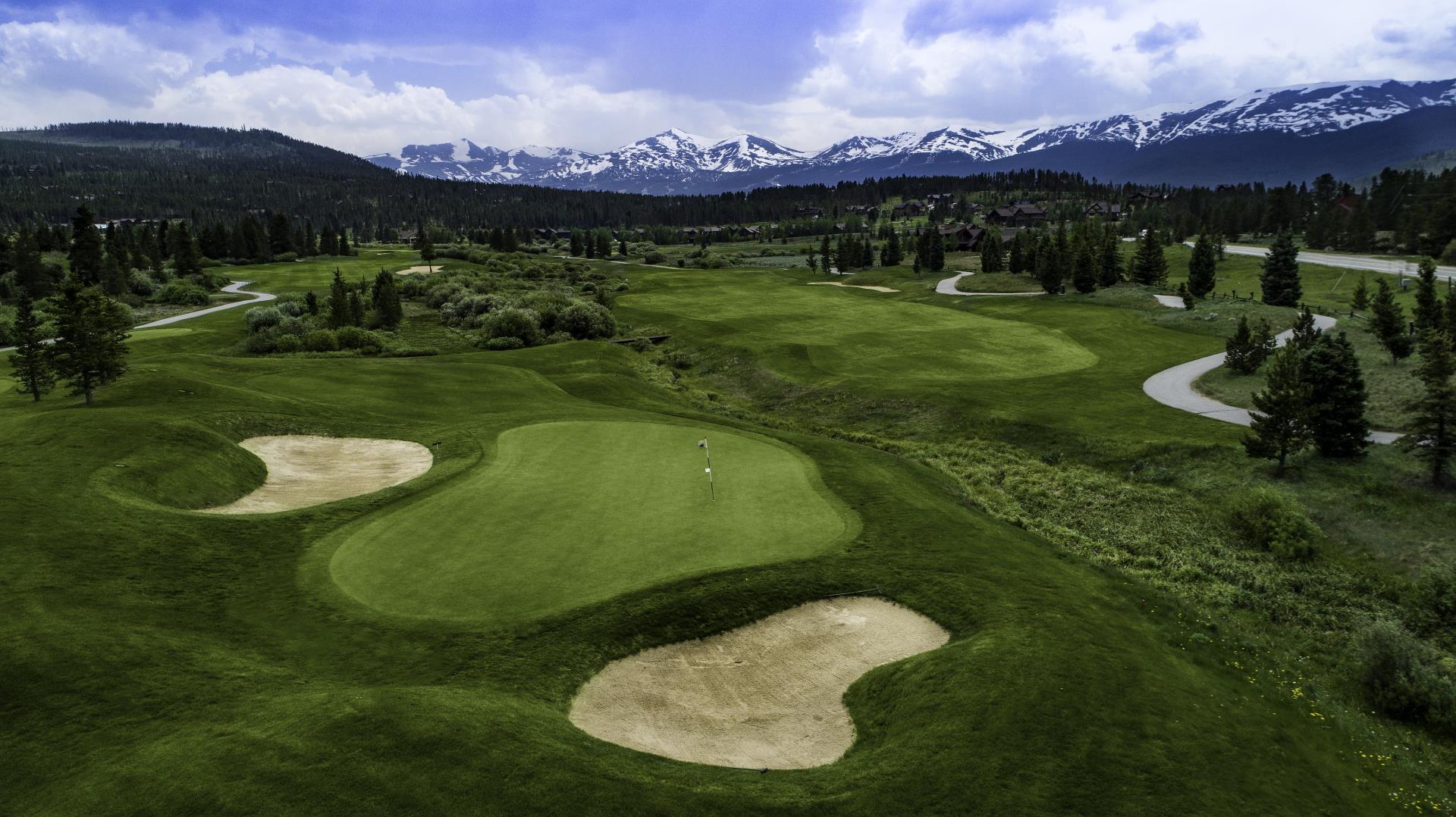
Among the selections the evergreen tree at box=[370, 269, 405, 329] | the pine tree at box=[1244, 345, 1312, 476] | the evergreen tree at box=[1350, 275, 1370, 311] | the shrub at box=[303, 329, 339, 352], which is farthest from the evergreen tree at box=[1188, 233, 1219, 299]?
the shrub at box=[303, 329, 339, 352]

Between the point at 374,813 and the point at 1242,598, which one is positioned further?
the point at 1242,598

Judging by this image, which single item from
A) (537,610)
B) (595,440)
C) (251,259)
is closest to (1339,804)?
(537,610)

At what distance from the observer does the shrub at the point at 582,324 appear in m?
78.4

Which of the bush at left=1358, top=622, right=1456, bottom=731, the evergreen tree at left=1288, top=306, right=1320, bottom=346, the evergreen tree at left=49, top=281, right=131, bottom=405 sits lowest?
the bush at left=1358, top=622, right=1456, bottom=731

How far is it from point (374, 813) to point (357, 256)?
17089 cm

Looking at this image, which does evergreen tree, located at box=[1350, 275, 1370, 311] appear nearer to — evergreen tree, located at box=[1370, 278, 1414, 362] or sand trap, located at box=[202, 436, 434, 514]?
evergreen tree, located at box=[1370, 278, 1414, 362]

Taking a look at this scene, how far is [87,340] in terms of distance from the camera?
3194cm

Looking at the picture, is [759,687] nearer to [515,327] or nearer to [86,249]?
[515,327]

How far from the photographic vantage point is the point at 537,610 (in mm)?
16938

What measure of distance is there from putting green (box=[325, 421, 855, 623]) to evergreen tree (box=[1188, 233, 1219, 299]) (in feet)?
249

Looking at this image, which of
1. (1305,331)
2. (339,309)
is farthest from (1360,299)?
(339,309)

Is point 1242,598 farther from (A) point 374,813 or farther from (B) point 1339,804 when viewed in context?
(A) point 374,813

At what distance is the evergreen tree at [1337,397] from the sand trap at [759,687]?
84.9 ft

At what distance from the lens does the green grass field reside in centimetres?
1147
